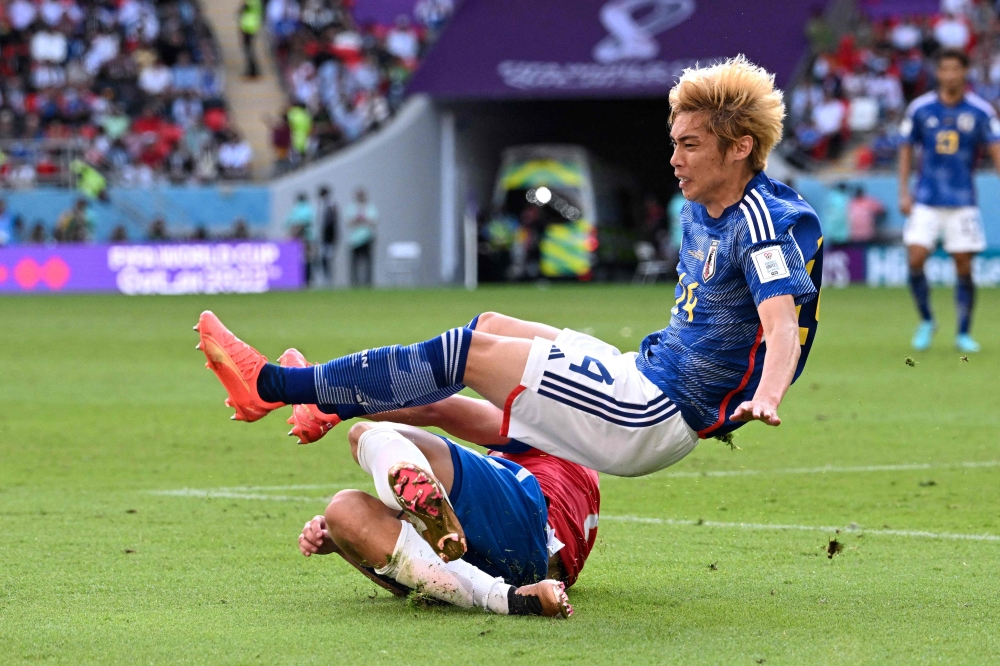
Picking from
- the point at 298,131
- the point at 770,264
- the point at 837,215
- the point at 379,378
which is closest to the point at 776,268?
the point at 770,264

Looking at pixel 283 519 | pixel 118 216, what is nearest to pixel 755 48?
pixel 118 216

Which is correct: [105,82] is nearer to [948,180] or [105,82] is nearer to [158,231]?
[158,231]

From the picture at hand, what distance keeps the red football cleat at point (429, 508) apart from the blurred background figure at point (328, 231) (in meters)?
28.1

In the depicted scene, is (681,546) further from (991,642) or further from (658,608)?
(991,642)

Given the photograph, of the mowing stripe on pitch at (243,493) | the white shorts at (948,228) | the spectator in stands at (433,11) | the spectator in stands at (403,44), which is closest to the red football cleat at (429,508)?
the mowing stripe on pitch at (243,493)

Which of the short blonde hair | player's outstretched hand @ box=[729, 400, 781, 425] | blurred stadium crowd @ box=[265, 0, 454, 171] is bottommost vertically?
player's outstretched hand @ box=[729, 400, 781, 425]

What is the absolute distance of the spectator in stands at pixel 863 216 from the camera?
2927 centimetres

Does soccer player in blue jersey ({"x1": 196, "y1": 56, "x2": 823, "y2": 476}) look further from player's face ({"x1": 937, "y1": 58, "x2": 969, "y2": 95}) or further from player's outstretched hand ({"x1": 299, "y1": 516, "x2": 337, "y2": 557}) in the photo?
player's face ({"x1": 937, "y1": 58, "x2": 969, "y2": 95})

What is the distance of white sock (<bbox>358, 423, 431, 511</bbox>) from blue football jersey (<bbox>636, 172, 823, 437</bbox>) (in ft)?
2.74

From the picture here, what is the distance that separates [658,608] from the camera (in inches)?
195

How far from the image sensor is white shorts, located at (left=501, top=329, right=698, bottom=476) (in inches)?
189

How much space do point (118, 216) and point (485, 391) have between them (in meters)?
29.4

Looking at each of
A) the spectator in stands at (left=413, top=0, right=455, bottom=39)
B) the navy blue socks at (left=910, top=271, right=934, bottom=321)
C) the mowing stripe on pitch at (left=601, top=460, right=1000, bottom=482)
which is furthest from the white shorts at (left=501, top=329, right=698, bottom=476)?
the spectator in stands at (left=413, top=0, right=455, bottom=39)

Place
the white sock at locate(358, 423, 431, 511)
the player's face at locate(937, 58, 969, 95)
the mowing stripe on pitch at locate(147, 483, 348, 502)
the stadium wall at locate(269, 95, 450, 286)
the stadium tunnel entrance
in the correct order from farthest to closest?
the stadium tunnel entrance < the stadium wall at locate(269, 95, 450, 286) < the player's face at locate(937, 58, 969, 95) < the mowing stripe on pitch at locate(147, 483, 348, 502) < the white sock at locate(358, 423, 431, 511)
